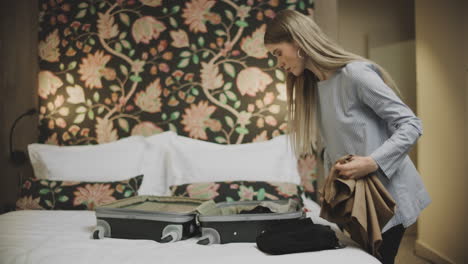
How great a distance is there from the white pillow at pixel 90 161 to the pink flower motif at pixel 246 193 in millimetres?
714

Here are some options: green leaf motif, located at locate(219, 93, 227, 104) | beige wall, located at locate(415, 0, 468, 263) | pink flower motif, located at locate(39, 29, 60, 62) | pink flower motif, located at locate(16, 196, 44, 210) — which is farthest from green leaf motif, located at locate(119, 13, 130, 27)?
beige wall, located at locate(415, 0, 468, 263)

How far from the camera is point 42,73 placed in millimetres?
2701

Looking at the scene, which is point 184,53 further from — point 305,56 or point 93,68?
point 305,56

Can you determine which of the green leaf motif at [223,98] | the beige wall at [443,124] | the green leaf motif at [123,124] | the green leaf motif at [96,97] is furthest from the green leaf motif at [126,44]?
the beige wall at [443,124]

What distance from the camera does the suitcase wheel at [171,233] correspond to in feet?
4.58

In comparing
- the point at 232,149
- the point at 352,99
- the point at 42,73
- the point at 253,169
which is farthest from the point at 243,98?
the point at 42,73

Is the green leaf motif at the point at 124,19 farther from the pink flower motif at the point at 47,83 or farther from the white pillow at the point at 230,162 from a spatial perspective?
the white pillow at the point at 230,162

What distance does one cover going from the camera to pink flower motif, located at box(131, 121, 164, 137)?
2.62 m

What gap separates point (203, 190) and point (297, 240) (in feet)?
2.89

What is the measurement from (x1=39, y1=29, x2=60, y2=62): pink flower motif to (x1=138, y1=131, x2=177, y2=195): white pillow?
0.99 meters

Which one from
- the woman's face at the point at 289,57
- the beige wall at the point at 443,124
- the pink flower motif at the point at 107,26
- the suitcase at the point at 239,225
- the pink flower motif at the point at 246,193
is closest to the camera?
the suitcase at the point at 239,225

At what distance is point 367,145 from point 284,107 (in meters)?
1.36

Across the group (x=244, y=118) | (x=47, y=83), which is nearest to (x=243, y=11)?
(x=244, y=118)

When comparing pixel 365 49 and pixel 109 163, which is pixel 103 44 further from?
pixel 365 49
